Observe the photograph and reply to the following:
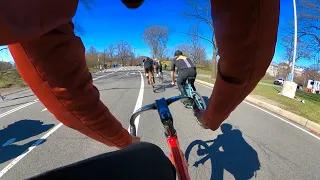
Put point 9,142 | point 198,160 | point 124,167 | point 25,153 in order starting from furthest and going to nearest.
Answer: point 9,142 → point 25,153 → point 198,160 → point 124,167

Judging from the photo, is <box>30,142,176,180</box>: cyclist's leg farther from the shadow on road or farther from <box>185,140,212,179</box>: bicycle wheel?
the shadow on road

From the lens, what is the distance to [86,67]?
78 cm

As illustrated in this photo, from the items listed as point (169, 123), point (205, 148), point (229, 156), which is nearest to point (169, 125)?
point (169, 123)

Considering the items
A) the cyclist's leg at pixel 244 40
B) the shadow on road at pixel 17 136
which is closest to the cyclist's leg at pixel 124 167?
the cyclist's leg at pixel 244 40

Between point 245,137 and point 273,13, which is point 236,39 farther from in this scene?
point 245,137

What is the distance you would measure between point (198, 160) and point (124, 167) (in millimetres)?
3162

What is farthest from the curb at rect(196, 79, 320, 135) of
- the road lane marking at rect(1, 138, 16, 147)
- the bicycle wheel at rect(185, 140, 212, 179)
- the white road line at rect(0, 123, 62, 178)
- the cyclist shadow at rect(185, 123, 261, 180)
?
the road lane marking at rect(1, 138, 16, 147)

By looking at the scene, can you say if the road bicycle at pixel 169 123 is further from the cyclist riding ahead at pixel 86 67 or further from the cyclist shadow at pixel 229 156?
the cyclist shadow at pixel 229 156

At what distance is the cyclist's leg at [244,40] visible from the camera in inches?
14.7

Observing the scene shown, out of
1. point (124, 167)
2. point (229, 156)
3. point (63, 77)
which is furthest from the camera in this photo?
point (229, 156)

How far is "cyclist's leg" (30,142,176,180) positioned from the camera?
464 mm

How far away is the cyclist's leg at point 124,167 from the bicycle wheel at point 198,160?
2.63 metres

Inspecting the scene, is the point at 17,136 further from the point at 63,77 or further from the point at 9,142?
the point at 63,77

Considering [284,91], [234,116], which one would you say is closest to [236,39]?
[234,116]
